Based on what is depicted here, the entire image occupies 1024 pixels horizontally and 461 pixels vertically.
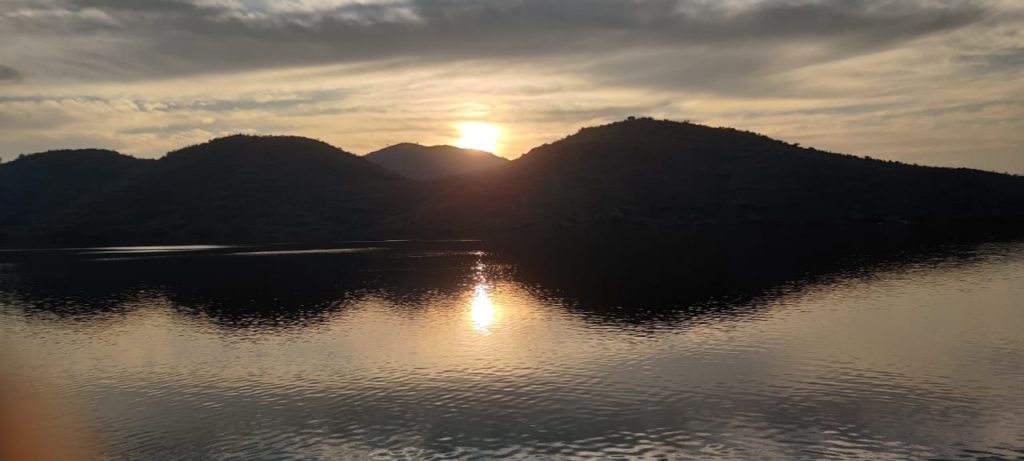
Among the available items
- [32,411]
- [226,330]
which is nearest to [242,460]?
[32,411]

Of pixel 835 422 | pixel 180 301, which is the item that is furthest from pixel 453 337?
pixel 180 301

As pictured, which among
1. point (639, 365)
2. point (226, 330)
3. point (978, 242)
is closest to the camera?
point (639, 365)

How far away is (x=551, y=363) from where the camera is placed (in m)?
53.2

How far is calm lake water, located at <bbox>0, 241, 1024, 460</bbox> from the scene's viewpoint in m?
36.3

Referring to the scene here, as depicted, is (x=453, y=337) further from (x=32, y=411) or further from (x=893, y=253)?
(x=893, y=253)

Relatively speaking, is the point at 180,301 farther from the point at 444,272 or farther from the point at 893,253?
the point at 893,253

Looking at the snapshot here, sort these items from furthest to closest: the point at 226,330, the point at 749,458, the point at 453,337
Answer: the point at 226,330
the point at 453,337
the point at 749,458

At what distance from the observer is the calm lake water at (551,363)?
3634cm

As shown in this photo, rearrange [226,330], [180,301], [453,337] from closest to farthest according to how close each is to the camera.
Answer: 1. [453,337]
2. [226,330]
3. [180,301]

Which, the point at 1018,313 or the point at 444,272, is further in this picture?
the point at 444,272

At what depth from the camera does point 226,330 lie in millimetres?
73625

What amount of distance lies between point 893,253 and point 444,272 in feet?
255

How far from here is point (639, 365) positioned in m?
51.5

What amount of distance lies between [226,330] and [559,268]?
204 ft
